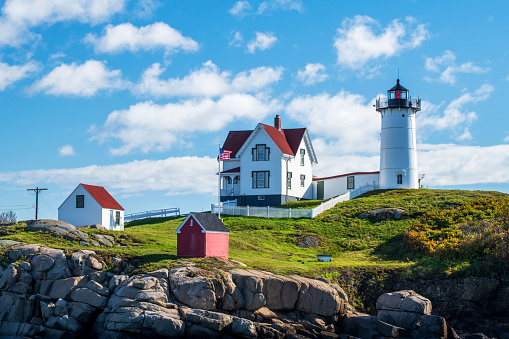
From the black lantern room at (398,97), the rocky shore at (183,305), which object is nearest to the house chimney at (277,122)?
the black lantern room at (398,97)

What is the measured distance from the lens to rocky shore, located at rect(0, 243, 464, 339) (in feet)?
78.6

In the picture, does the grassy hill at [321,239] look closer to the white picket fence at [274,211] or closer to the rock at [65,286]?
the white picket fence at [274,211]

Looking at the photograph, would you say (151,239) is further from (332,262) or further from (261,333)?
(261,333)

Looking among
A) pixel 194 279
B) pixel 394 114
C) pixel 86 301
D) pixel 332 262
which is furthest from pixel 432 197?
pixel 86 301

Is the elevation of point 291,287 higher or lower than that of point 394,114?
lower

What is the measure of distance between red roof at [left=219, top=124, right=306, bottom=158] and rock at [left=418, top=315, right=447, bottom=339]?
30288 millimetres

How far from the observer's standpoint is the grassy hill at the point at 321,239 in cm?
3114

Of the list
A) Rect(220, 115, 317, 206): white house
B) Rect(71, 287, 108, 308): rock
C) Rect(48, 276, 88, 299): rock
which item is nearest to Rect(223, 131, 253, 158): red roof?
Rect(220, 115, 317, 206): white house

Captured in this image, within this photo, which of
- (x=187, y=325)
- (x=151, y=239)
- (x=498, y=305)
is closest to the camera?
(x=187, y=325)

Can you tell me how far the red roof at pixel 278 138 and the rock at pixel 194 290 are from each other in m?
28.9

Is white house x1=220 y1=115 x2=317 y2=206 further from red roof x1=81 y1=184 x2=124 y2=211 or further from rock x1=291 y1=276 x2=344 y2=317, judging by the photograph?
rock x1=291 y1=276 x2=344 y2=317

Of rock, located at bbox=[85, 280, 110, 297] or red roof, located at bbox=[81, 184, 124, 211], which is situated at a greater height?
red roof, located at bbox=[81, 184, 124, 211]

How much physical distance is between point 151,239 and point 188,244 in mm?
6966

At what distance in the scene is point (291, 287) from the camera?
26625mm
